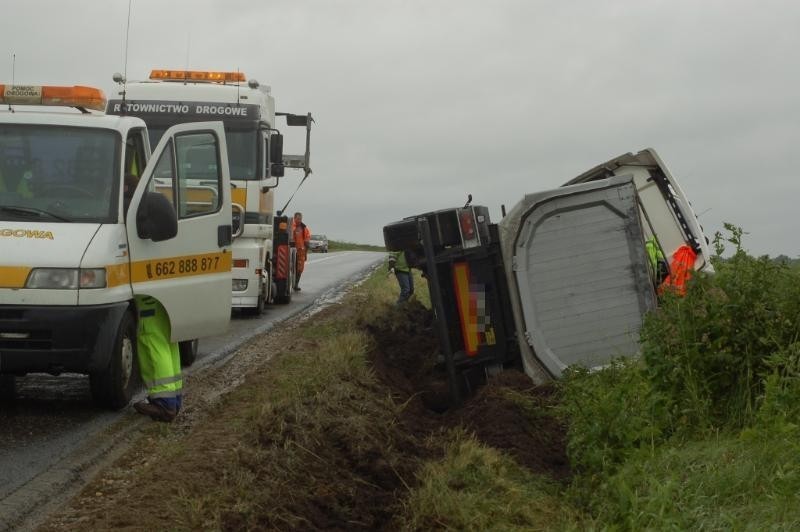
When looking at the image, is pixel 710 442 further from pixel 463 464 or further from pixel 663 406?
pixel 463 464

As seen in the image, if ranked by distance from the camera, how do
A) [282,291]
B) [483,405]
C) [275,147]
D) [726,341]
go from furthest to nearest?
[282,291]
[275,147]
[483,405]
[726,341]

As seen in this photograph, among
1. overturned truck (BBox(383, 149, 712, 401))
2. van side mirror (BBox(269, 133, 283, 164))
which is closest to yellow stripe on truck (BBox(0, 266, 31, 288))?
overturned truck (BBox(383, 149, 712, 401))

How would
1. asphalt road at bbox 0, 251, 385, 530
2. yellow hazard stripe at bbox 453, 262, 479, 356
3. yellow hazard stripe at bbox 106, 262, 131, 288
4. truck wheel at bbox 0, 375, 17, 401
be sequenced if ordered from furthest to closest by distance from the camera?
1. yellow hazard stripe at bbox 453, 262, 479, 356
2. truck wheel at bbox 0, 375, 17, 401
3. yellow hazard stripe at bbox 106, 262, 131, 288
4. asphalt road at bbox 0, 251, 385, 530

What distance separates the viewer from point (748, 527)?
487 cm

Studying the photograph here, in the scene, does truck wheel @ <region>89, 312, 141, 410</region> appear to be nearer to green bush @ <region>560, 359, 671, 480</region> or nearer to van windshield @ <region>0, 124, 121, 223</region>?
van windshield @ <region>0, 124, 121, 223</region>

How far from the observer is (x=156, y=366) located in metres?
9.07

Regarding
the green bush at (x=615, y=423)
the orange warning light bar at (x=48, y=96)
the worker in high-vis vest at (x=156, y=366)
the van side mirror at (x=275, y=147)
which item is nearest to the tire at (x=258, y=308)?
the van side mirror at (x=275, y=147)

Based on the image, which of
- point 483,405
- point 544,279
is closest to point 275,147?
point 544,279

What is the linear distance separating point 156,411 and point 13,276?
1453 mm

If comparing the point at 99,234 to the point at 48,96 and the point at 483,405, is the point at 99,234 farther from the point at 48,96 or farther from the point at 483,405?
the point at 483,405

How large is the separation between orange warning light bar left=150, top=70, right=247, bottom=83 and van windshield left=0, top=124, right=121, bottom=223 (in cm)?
899

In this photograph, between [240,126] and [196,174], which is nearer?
[196,174]

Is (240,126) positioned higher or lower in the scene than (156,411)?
higher

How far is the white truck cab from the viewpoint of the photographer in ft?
27.6
